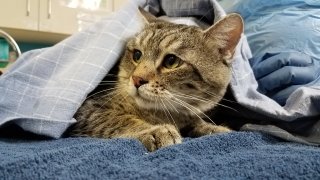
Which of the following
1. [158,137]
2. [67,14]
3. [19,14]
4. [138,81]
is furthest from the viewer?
[67,14]

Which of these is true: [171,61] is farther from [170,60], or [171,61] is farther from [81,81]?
[81,81]

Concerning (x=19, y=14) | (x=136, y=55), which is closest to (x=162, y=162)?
(x=136, y=55)

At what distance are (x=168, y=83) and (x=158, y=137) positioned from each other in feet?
0.67

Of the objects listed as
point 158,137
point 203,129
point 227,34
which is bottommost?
point 203,129

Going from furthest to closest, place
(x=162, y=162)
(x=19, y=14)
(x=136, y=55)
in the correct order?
(x=19, y=14)
(x=136, y=55)
(x=162, y=162)

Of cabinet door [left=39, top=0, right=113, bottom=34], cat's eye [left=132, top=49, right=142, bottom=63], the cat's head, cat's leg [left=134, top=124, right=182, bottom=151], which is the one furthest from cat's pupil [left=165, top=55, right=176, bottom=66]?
cabinet door [left=39, top=0, right=113, bottom=34]

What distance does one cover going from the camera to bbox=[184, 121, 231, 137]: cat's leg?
3.17 ft

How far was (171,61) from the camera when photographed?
1010 millimetres

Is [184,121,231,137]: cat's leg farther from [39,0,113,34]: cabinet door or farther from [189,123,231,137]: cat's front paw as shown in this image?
[39,0,113,34]: cabinet door

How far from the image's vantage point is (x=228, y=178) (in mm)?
535

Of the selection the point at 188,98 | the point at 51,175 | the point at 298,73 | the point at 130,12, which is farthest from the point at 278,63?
the point at 51,175

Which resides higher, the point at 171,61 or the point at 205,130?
the point at 171,61

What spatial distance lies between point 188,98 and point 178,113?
0.19 feet

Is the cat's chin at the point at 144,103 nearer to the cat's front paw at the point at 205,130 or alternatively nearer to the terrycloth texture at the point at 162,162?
the cat's front paw at the point at 205,130
